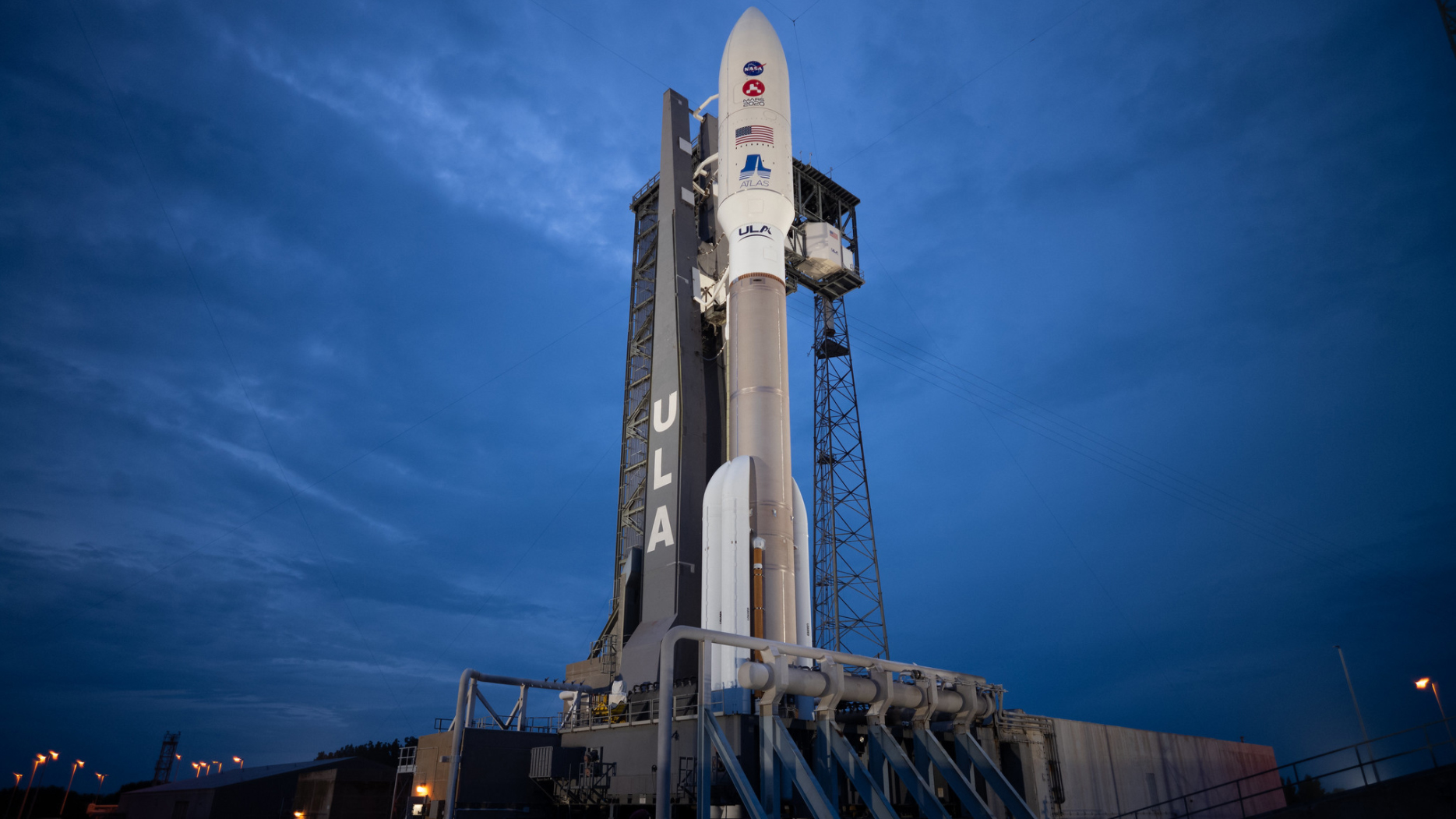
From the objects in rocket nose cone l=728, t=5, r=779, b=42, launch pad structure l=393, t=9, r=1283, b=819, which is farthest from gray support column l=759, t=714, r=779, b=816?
rocket nose cone l=728, t=5, r=779, b=42

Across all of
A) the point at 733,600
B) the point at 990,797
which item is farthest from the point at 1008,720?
the point at 733,600

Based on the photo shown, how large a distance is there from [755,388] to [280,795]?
116 feet

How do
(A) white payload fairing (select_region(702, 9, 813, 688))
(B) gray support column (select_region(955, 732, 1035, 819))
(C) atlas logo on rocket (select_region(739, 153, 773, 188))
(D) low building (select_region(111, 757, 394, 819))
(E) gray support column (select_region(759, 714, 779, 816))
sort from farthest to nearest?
(D) low building (select_region(111, 757, 394, 819)) → (C) atlas logo on rocket (select_region(739, 153, 773, 188)) → (A) white payload fairing (select_region(702, 9, 813, 688)) → (B) gray support column (select_region(955, 732, 1035, 819)) → (E) gray support column (select_region(759, 714, 779, 816))

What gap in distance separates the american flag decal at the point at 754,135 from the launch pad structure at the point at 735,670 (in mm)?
80

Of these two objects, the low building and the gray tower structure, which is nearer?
the gray tower structure

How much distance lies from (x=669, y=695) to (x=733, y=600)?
263 inches

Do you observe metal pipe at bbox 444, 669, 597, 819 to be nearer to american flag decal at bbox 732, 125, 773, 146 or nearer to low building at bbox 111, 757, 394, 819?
american flag decal at bbox 732, 125, 773, 146

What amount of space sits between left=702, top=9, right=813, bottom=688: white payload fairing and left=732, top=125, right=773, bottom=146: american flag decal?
0.03m

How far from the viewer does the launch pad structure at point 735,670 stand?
18312mm

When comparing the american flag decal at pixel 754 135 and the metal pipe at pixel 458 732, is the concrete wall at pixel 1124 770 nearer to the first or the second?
the metal pipe at pixel 458 732

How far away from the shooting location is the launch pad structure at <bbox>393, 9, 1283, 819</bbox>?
1831cm

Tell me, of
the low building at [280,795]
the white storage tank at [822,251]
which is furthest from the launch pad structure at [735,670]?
the low building at [280,795]

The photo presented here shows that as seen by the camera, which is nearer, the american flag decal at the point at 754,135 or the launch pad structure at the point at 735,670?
the launch pad structure at the point at 735,670

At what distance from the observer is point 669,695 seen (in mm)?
16109
